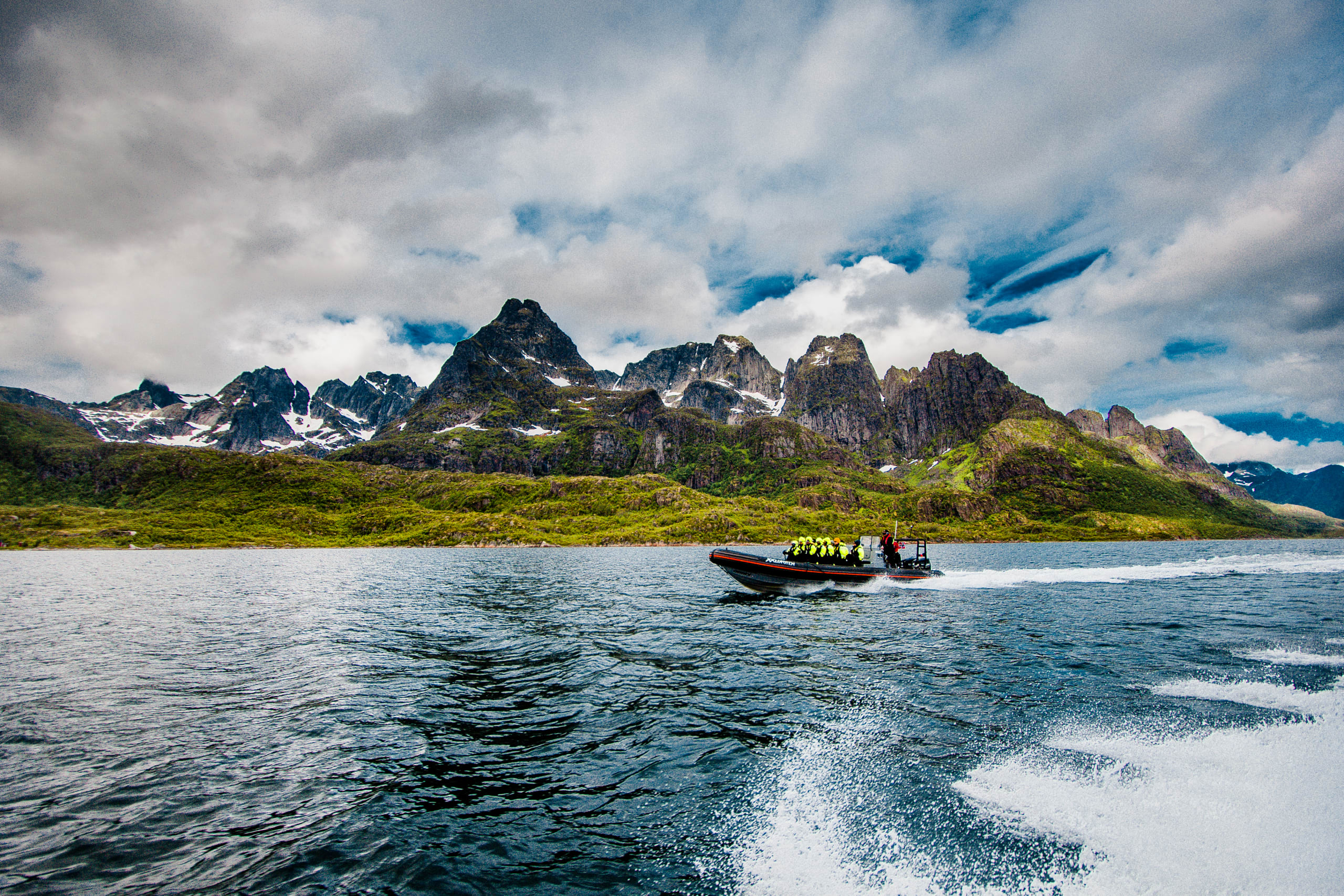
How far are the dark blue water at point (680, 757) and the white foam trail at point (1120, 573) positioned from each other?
24.5 meters

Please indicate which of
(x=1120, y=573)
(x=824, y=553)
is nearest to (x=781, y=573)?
(x=824, y=553)

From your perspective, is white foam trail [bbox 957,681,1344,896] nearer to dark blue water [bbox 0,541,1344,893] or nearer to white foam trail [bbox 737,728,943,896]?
dark blue water [bbox 0,541,1344,893]

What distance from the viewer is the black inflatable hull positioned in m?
47.2

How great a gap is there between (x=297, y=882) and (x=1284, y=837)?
51.3ft

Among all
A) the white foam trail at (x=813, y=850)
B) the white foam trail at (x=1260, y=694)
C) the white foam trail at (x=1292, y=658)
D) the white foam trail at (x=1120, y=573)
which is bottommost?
the white foam trail at (x=1120, y=573)

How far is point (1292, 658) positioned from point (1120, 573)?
59055 mm

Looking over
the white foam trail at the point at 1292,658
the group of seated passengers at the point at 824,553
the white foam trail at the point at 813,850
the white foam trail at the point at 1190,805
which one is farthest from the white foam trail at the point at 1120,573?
the white foam trail at the point at 813,850

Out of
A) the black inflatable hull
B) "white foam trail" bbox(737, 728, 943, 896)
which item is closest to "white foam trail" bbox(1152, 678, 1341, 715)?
"white foam trail" bbox(737, 728, 943, 896)

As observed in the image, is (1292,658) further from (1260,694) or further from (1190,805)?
(1190,805)

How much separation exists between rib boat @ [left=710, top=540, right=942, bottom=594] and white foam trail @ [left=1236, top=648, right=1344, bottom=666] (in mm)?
26990

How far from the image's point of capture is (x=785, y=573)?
155 feet

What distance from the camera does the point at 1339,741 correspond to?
13.6 m

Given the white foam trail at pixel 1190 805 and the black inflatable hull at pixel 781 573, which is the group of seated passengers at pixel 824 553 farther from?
the white foam trail at pixel 1190 805

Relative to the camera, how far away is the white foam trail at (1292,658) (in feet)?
74.1
